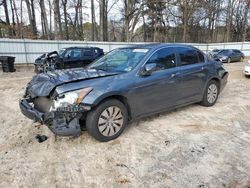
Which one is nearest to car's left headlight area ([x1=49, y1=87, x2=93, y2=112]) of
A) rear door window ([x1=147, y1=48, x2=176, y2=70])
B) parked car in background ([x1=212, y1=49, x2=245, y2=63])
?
rear door window ([x1=147, y1=48, x2=176, y2=70])

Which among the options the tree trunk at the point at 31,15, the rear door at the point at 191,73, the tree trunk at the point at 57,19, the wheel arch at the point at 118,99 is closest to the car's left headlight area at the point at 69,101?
the wheel arch at the point at 118,99

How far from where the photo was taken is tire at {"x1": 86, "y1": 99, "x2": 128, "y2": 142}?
3.51m

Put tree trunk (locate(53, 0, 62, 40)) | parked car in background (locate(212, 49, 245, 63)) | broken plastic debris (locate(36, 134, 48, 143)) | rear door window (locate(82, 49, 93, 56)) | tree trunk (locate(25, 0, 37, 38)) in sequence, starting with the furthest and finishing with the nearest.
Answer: tree trunk (locate(25, 0, 37, 38)) < tree trunk (locate(53, 0, 62, 40)) < parked car in background (locate(212, 49, 245, 63)) < rear door window (locate(82, 49, 93, 56)) < broken plastic debris (locate(36, 134, 48, 143))

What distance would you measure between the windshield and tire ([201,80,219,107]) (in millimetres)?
2113

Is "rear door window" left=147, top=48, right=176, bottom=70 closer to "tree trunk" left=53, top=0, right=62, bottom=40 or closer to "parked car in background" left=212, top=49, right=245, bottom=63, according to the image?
"parked car in background" left=212, top=49, right=245, bottom=63

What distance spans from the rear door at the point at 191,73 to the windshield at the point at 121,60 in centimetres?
98

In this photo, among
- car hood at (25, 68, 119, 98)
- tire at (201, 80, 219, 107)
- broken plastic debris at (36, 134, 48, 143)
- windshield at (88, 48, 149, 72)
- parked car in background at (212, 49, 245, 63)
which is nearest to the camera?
car hood at (25, 68, 119, 98)

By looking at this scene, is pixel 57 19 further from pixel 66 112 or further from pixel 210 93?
pixel 66 112

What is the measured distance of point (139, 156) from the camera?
334cm

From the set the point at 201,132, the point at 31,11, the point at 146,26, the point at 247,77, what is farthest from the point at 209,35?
the point at 201,132

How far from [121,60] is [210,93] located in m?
2.56

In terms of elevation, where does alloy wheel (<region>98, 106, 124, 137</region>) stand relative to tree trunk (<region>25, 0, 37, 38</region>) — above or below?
below

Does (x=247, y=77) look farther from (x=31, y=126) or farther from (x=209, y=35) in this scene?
(x=209, y=35)

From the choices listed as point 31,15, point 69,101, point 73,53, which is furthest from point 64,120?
point 31,15
